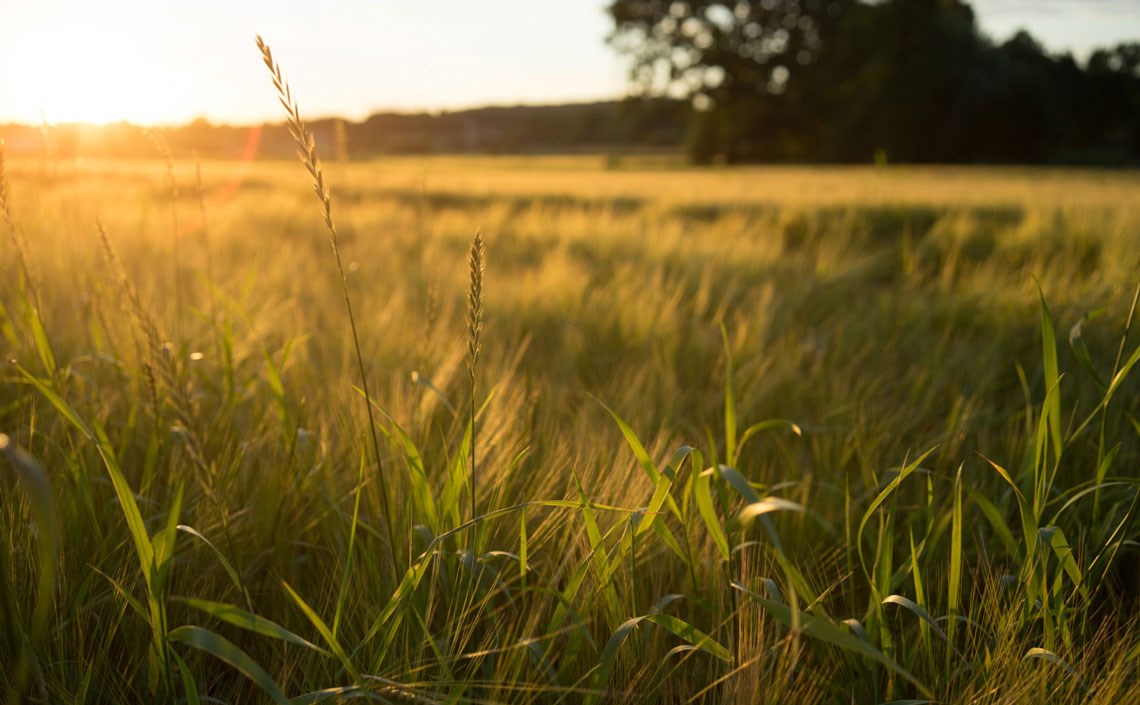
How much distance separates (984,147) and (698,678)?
33.0 meters

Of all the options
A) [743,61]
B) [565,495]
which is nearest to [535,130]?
[743,61]

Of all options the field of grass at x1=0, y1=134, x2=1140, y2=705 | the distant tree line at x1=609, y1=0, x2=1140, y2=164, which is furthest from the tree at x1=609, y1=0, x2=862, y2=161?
the field of grass at x1=0, y1=134, x2=1140, y2=705

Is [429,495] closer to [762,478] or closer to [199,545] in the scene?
[199,545]

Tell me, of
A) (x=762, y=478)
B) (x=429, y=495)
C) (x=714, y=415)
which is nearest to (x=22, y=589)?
(x=429, y=495)

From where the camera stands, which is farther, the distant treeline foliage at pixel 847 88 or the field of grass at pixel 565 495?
the distant treeline foliage at pixel 847 88

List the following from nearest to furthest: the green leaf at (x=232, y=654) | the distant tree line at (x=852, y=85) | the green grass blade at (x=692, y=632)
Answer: the green leaf at (x=232, y=654)
the green grass blade at (x=692, y=632)
the distant tree line at (x=852, y=85)

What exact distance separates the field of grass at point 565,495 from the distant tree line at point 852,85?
2684 cm

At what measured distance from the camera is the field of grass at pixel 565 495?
0.69m

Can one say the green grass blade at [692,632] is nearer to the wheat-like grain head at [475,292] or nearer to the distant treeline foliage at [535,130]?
the wheat-like grain head at [475,292]

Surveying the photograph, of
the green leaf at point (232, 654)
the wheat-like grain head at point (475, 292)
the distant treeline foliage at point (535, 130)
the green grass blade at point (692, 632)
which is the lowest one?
the green grass blade at point (692, 632)

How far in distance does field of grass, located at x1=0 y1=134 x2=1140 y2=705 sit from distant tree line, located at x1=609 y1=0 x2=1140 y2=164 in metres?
26.8

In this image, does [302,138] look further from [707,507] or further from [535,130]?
[535,130]

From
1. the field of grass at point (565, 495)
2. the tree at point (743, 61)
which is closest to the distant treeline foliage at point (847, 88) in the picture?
the tree at point (743, 61)

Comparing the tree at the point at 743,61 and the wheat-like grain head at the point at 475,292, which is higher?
the tree at the point at 743,61
